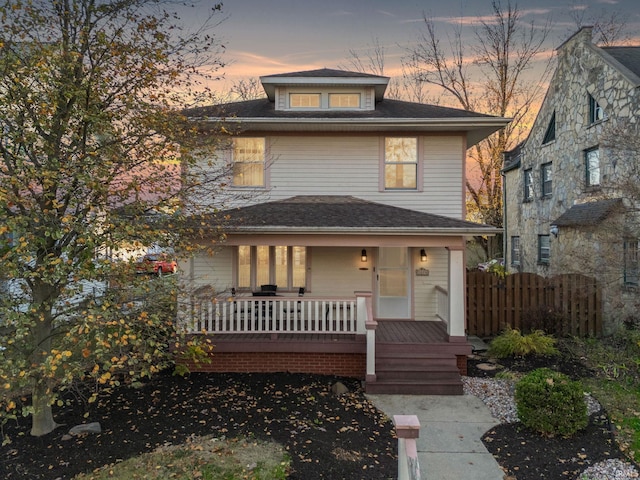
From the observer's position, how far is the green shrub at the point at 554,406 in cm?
551

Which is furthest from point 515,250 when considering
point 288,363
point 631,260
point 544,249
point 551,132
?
point 288,363

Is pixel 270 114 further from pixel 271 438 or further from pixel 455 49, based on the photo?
pixel 455 49

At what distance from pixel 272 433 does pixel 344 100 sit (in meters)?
8.49

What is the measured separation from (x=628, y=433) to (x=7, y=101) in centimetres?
929

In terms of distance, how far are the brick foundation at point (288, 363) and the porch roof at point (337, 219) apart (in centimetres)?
263

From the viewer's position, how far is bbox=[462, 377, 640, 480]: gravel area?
471 cm

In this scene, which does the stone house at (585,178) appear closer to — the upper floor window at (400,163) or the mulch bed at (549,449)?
the upper floor window at (400,163)

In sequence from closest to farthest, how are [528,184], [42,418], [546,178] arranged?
[42,418] < [546,178] < [528,184]

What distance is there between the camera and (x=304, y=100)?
424 inches

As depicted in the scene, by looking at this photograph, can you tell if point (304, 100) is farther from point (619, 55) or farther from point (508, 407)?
point (619, 55)

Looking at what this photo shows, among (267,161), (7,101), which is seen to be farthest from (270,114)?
(7,101)

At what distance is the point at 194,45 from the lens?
608 cm

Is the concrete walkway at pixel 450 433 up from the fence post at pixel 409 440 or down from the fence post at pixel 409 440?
down

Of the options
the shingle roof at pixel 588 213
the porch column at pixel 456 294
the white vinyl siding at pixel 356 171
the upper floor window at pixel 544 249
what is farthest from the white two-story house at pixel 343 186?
the upper floor window at pixel 544 249
